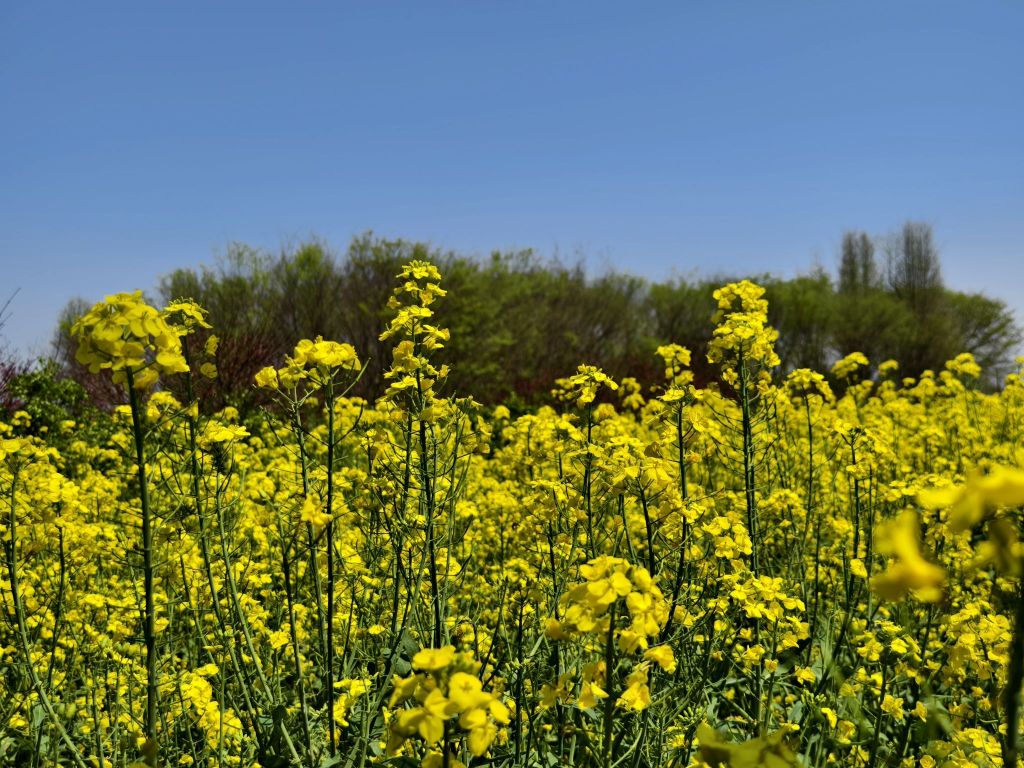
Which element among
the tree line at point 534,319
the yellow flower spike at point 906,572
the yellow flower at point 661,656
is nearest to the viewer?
the yellow flower spike at point 906,572

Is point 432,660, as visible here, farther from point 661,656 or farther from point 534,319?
point 534,319

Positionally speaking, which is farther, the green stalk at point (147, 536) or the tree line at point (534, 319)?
the tree line at point (534, 319)

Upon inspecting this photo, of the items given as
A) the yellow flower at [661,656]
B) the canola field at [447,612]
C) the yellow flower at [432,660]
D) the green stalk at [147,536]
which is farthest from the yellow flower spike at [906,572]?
the green stalk at [147,536]

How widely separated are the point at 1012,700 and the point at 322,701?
9.64ft

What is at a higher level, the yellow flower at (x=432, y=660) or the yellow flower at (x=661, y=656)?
the yellow flower at (x=432, y=660)

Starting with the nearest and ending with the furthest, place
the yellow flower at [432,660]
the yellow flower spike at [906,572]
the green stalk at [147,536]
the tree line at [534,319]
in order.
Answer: the yellow flower spike at [906,572], the yellow flower at [432,660], the green stalk at [147,536], the tree line at [534,319]

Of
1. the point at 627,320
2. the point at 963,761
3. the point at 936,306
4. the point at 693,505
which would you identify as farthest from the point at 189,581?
the point at 936,306

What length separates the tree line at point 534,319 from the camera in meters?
15.5

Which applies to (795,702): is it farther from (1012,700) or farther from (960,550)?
(1012,700)

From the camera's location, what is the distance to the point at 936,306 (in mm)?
34125

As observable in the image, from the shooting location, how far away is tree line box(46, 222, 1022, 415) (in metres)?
15.5

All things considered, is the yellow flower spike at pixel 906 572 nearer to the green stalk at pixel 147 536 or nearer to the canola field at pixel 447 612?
the canola field at pixel 447 612

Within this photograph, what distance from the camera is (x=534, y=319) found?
2025 cm

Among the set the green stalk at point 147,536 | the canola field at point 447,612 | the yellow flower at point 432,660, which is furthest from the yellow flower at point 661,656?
the green stalk at point 147,536
